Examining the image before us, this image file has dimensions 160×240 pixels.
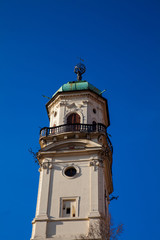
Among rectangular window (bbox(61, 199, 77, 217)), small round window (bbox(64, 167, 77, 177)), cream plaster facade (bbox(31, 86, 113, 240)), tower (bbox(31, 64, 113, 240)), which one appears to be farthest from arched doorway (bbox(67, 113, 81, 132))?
rectangular window (bbox(61, 199, 77, 217))

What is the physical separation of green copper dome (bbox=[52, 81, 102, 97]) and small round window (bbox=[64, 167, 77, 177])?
8742mm

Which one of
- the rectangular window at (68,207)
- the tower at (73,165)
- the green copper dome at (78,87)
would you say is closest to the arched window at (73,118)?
the tower at (73,165)

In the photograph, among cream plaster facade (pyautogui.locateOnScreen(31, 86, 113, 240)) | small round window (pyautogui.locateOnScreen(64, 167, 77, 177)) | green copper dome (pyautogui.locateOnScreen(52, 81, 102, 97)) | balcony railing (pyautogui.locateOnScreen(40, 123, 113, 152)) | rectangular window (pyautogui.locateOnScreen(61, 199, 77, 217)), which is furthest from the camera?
green copper dome (pyautogui.locateOnScreen(52, 81, 102, 97))

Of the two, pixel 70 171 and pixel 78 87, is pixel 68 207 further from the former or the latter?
pixel 78 87

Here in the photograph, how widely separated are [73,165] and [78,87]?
29.4ft

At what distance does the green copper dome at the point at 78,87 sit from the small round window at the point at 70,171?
8742 mm

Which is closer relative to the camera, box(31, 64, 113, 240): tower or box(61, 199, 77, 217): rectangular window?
box(31, 64, 113, 240): tower

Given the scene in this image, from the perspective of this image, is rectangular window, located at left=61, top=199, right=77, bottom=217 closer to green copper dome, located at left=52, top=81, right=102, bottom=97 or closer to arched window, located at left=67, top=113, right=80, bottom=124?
arched window, located at left=67, top=113, right=80, bottom=124

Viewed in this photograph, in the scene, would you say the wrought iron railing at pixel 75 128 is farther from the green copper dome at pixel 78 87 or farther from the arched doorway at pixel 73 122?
the green copper dome at pixel 78 87

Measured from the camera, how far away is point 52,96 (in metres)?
39.1

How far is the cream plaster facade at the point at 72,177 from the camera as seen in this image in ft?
95.8

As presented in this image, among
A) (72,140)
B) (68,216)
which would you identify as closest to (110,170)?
(72,140)

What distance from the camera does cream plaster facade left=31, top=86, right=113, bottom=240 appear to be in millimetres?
29188

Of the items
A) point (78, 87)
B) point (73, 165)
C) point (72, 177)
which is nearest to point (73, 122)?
point (78, 87)
